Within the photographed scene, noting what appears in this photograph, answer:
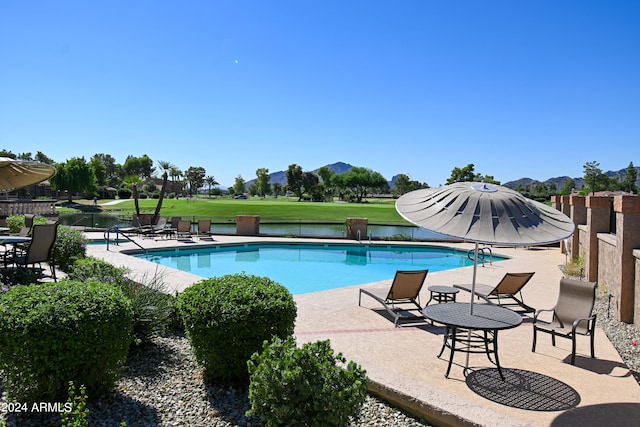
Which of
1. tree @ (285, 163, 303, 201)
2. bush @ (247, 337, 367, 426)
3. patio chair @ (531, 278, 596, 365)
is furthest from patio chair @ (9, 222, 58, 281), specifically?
tree @ (285, 163, 303, 201)

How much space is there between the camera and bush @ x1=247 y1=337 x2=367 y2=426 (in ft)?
9.70

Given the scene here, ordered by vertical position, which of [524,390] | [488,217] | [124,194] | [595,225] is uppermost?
[124,194]

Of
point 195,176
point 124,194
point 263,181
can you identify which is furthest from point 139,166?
point 124,194

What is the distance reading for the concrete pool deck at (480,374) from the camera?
3.84 metres

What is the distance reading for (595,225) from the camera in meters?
10.1

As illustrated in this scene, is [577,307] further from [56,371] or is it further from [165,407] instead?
[56,371]

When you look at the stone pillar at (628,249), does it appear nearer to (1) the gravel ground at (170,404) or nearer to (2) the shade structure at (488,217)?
(1) the gravel ground at (170,404)

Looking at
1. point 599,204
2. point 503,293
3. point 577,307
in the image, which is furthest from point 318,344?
point 599,204

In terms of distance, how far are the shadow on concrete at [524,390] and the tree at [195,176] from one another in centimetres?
12201

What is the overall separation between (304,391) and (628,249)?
22.3 ft

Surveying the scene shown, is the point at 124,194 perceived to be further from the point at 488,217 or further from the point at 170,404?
the point at 488,217

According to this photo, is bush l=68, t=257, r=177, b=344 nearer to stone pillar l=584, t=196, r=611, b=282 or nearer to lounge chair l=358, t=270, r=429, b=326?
lounge chair l=358, t=270, r=429, b=326

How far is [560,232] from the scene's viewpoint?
168 inches

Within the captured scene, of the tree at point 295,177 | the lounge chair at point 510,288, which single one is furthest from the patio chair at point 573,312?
the tree at point 295,177
